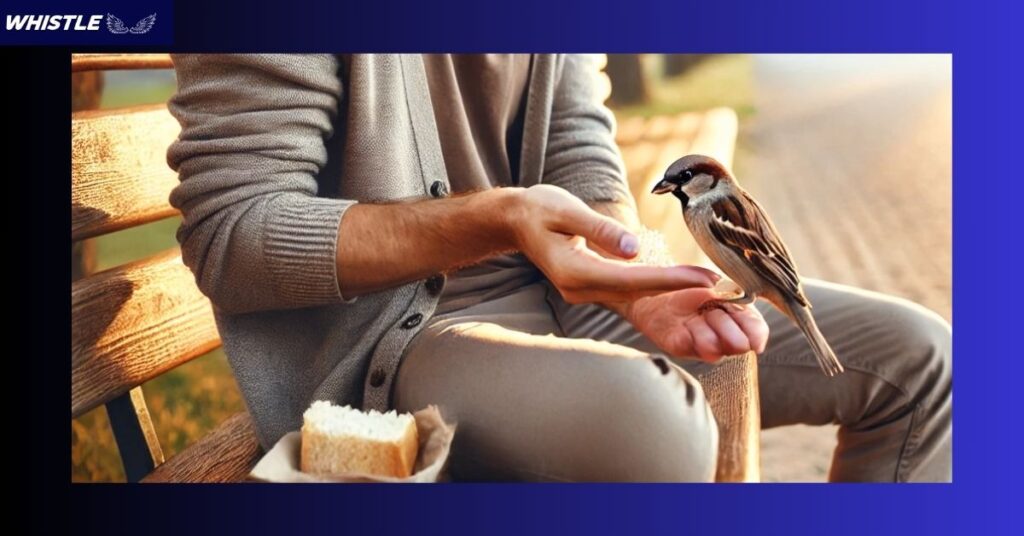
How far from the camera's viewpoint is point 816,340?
2.29 metres

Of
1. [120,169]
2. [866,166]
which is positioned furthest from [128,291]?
[866,166]

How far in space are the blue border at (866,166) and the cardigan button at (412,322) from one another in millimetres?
354

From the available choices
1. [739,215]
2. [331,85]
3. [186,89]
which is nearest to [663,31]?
[739,215]

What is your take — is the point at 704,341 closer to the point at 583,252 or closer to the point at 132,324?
the point at 583,252

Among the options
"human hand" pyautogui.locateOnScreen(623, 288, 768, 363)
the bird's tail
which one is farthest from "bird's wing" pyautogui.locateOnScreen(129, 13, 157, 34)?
the bird's tail

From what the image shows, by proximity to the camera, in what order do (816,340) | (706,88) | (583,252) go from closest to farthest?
(583,252) → (816,340) → (706,88)

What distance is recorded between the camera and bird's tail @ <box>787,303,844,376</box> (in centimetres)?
227

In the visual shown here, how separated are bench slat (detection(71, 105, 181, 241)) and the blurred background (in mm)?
39

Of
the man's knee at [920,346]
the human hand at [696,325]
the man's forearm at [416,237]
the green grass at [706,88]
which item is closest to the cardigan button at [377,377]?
the man's forearm at [416,237]

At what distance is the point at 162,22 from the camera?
2426mm

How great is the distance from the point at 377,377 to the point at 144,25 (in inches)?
32.5

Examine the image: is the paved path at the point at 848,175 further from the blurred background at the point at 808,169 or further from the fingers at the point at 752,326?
the fingers at the point at 752,326

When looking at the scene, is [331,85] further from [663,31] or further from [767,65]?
[767,65]

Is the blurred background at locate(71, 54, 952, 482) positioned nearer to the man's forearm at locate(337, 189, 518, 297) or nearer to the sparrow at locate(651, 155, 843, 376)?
the sparrow at locate(651, 155, 843, 376)
